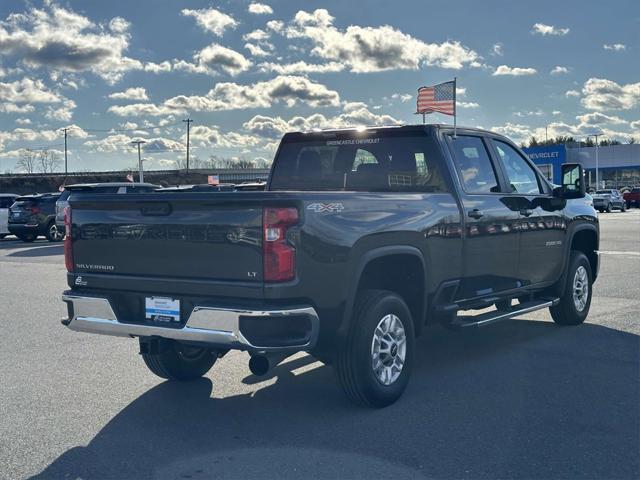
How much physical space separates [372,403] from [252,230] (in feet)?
5.12

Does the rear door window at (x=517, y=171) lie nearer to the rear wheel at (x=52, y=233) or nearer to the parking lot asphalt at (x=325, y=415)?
the parking lot asphalt at (x=325, y=415)

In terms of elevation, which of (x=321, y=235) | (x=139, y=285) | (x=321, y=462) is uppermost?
(x=321, y=235)

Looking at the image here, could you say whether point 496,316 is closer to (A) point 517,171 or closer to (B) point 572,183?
(A) point 517,171

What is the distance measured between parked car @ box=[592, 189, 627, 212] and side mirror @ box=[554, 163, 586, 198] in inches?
1617

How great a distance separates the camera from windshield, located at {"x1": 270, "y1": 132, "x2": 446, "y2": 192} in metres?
6.66

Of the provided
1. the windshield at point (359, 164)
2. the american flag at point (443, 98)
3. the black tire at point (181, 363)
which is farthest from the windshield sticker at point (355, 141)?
the american flag at point (443, 98)

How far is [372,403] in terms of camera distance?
5457 millimetres

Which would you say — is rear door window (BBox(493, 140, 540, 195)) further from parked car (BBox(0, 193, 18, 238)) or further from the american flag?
parked car (BBox(0, 193, 18, 238))

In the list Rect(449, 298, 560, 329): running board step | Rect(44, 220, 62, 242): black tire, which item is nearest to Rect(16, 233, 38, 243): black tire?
Rect(44, 220, 62, 242): black tire

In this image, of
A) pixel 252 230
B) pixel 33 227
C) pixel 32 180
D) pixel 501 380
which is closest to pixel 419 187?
pixel 501 380

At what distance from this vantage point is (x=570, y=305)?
8.45 meters

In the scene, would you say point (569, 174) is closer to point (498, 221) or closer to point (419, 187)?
point (498, 221)

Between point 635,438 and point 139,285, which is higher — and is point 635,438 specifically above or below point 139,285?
below

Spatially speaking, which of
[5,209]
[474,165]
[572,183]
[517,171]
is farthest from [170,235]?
[5,209]
